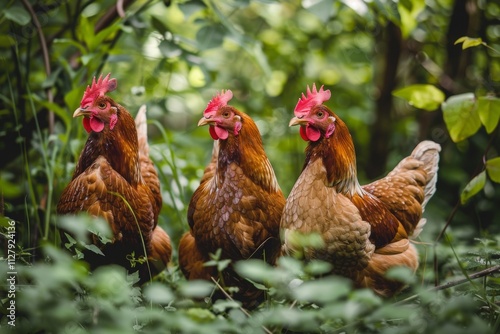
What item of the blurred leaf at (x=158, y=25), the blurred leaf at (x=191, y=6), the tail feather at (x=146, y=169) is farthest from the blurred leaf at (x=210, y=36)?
the tail feather at (x=146, y=169)

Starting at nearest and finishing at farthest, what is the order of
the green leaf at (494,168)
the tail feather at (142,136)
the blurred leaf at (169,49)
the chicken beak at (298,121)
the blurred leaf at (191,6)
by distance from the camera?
the green leaf at (494,168) < the chicken beak at (298,121) < the tail feather at (142,136) < the blurred leaf at (191,6) < the blurred leaf at (169,49)

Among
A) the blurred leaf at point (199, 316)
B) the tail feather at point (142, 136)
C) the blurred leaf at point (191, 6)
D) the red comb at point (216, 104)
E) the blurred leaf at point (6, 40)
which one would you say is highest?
the blurred leaf at point (191, 6)

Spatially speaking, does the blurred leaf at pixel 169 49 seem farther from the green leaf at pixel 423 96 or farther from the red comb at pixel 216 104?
the green leaf at pixel 423 96

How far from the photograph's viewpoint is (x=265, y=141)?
495 centimetres

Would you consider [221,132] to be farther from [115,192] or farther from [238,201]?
[115,192]

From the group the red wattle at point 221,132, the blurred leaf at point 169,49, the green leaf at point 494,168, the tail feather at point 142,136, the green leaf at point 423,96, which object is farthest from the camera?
the blurred leaf at point 169,49

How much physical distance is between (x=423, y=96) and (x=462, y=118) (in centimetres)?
25

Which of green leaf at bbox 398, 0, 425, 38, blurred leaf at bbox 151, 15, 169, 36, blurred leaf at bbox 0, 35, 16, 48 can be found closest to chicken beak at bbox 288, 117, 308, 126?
green leaf at bbox 398, 0, 425, 38

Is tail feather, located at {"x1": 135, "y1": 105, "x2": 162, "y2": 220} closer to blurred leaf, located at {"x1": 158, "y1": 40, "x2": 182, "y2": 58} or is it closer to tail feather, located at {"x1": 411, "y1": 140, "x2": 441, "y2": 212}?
blurred leaf, located at {"x1": 158, "y1": 40, "x2": 182, "y2": 58}

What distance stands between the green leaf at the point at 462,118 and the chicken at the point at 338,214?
44cm

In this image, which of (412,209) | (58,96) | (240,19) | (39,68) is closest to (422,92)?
(412,209)

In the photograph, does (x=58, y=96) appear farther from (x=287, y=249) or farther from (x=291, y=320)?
(x=291, y=320)

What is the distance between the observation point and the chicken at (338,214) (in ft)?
A: 6.70

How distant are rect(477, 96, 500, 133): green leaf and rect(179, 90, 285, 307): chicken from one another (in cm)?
90
